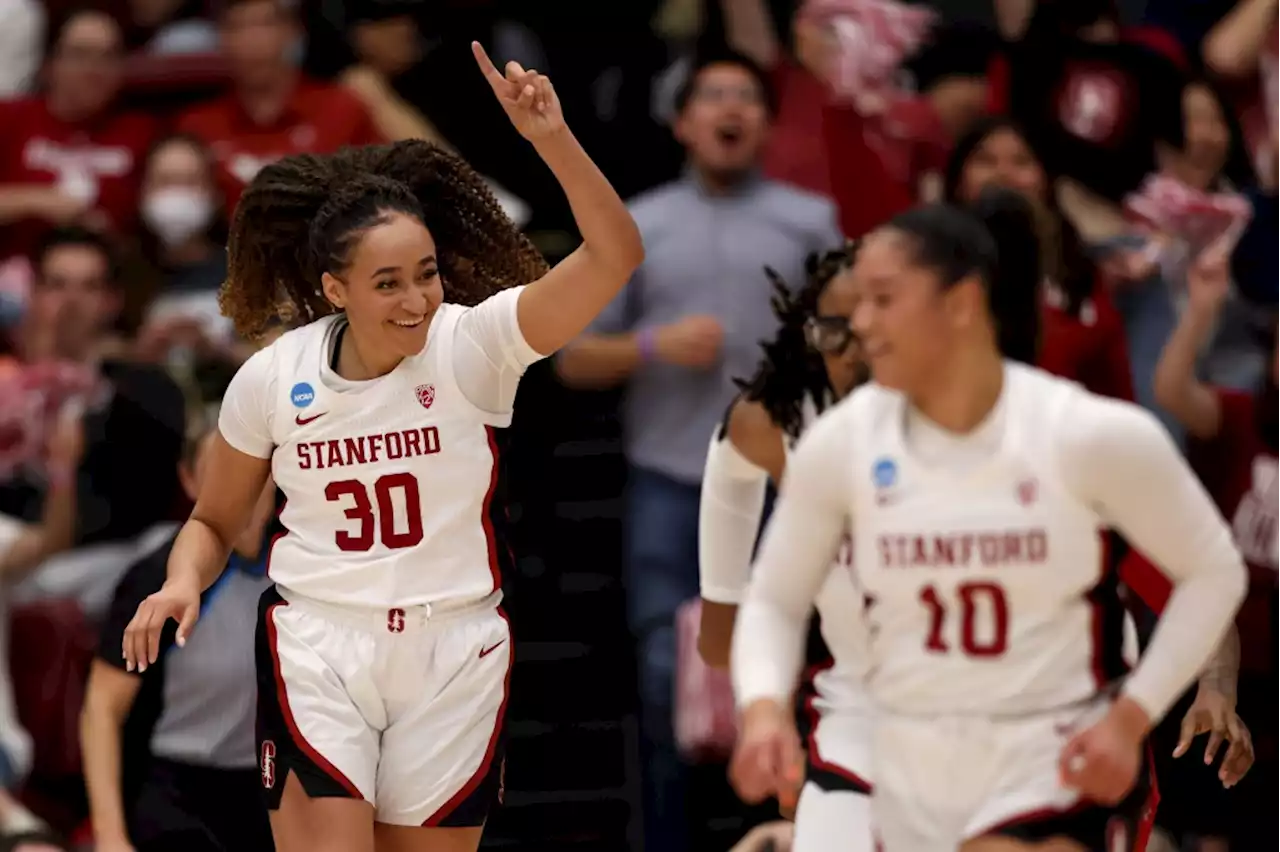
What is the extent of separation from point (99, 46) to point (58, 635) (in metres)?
2.35

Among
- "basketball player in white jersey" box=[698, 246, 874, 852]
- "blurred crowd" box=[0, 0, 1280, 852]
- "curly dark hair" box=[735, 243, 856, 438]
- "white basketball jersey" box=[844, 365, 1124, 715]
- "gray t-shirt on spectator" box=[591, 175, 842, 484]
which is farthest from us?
"gray t-shirt on spectator" box=[591, 175, 842, 484]

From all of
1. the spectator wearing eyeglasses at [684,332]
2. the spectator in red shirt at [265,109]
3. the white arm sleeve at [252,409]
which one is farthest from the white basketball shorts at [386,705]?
the spectator in red shirt at [265,109]

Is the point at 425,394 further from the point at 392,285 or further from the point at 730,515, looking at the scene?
the point at 730,515

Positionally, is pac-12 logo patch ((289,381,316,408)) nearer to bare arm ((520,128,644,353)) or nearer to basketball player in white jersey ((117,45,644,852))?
basketball player in white jersey ((117,45,644,852))

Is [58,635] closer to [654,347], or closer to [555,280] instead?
[654,347]

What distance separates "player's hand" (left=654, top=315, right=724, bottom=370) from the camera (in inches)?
268

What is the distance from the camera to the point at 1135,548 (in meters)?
3.76

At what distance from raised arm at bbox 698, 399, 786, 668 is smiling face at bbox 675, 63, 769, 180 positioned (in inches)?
93.2

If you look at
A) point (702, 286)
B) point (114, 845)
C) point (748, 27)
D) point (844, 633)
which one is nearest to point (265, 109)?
point (748, 27)

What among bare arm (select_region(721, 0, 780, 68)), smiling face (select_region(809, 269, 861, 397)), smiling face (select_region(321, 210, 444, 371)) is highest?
bare arm (select_region(721, 0, 780, 68))

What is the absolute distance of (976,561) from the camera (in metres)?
3.62

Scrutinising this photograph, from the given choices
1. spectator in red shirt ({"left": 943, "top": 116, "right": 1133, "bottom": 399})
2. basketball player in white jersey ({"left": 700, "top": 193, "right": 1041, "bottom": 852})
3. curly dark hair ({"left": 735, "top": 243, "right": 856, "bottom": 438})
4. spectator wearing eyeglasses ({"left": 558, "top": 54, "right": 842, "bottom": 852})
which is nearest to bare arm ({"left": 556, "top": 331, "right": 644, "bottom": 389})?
spectator wearing eyeglasses ({"left": 558, "top": 54, "right": 842, "bottom": 852})

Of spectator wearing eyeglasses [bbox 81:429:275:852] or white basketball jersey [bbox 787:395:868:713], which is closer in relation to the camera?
white basketball jersey [bbox 787:395:868:713]

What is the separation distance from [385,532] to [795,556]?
1.05 metres
